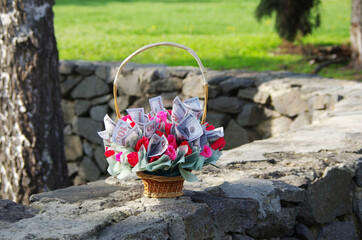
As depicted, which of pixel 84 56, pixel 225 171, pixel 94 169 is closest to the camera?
pixel 225 171

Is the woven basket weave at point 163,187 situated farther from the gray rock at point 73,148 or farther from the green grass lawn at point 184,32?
the green grass lawn at point 184,32

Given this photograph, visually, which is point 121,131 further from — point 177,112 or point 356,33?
point 356,33

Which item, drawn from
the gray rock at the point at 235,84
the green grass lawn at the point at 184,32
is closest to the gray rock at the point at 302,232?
the gray rock at the point at 235,84

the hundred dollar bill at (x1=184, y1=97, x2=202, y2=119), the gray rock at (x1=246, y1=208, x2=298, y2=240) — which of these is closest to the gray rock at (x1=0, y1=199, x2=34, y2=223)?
the hundred dollar bill at (x1=184, y1=97, x2=202, y2=119)

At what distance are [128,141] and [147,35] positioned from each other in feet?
28.5

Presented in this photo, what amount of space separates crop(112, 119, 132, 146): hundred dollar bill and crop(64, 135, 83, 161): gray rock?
4495 mm

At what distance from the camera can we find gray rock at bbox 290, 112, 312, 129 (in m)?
4.97

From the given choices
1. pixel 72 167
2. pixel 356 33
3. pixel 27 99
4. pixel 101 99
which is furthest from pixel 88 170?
pixel 356 33

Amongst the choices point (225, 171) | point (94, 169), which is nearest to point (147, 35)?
point (94, 169)

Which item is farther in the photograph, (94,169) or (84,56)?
(84,56)

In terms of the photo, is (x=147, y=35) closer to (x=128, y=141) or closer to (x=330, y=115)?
(x=330, y=115)

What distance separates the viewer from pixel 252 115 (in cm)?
540

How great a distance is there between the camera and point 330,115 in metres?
4.27

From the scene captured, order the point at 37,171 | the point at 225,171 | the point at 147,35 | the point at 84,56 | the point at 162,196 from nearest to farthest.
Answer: the point at 162,196 < the point at 225,171 < the point at 37,171 < the point at 84,56 < the point at 147,35
